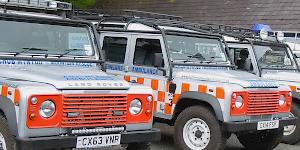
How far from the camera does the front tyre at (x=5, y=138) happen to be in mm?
4594

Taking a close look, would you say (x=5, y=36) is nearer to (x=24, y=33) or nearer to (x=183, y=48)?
(x=24, y=33)

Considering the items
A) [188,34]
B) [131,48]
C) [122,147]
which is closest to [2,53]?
[122,147]

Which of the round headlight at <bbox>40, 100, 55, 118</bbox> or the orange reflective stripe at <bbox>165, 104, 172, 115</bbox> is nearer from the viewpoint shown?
the round headlight at <bbox>40, 100, 55, 118</bbox>

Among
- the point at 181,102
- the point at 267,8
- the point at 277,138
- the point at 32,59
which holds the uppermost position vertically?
the point at 267,8

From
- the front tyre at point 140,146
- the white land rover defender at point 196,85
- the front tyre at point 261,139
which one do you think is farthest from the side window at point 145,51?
the front tyre at point 140,146

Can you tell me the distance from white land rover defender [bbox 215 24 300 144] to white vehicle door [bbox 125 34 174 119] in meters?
1.95

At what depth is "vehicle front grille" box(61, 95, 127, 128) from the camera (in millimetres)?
4754

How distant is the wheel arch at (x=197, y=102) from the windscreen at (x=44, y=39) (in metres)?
1.71

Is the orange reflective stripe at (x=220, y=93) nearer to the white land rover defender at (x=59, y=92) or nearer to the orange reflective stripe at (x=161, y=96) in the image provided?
the orange reflective stripe at (x=161, y=96)

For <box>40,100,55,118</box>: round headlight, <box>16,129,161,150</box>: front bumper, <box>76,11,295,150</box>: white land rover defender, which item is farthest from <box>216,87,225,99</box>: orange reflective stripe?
<box>40,100,55,118</box>: round headlight

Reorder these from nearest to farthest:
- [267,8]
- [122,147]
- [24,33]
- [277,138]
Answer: [122,147], [24,33], [277,138], [267,8]

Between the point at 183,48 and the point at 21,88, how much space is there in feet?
11.9

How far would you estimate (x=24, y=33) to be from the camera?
18.7ft

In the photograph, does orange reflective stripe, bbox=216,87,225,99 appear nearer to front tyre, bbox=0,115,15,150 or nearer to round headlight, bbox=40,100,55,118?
round headlight, bbox=40,100,55,118
